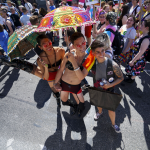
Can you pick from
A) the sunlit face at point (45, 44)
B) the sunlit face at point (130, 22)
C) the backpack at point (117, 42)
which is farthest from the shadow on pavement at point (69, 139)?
the sunlit face at point (130, 22)

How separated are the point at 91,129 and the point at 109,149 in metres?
0.52

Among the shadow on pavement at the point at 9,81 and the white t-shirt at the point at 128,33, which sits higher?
the white t-shirt at the point at 128,33

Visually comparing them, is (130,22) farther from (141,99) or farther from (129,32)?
(141,99)

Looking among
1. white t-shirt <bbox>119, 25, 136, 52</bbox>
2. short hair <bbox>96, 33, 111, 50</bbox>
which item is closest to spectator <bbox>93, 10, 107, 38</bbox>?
white t-shirt <bbox>119, 25, 136, 52</bbox>

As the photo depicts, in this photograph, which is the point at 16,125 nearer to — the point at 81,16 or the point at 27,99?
the point at 27,99

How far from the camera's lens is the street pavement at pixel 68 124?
2.30 metres

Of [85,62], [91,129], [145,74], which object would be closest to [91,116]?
[91,129]

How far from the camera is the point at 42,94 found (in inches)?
146

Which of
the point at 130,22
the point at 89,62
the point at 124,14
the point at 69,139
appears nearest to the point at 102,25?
the point at 130,22

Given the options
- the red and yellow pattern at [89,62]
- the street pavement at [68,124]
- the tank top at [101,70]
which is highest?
the red and yellow pattern at [89,62]

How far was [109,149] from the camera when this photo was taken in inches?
85.1

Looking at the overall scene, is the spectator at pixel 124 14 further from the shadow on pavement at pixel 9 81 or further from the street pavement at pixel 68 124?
the shadow on pavement at pixel 9 81

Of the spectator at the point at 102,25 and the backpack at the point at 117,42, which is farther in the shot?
the spectator at the point at 102,25

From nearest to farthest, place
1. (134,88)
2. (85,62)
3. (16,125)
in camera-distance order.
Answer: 1. (85,62)
2. (16,125)
3. (134,88)
